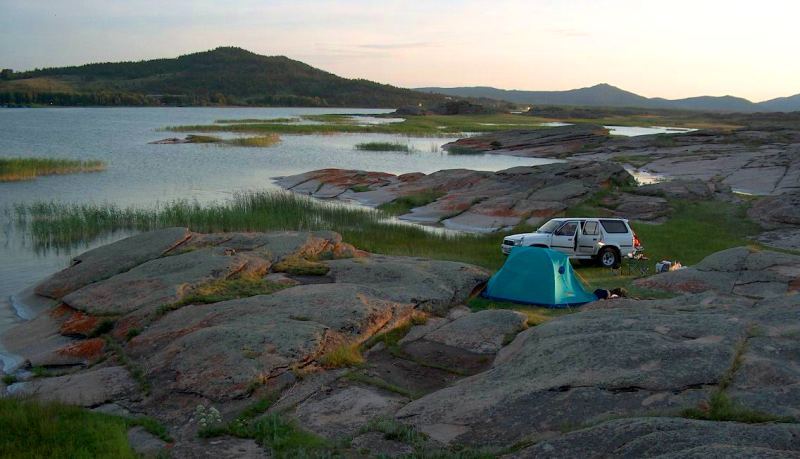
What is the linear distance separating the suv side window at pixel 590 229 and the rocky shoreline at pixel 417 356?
14.2 ft

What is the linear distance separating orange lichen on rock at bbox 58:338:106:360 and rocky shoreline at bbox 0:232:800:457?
43 mm

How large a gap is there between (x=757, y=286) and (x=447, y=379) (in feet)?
33.3

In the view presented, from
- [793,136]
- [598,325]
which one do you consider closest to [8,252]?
[598,325]

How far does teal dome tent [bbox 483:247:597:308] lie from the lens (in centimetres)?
1897

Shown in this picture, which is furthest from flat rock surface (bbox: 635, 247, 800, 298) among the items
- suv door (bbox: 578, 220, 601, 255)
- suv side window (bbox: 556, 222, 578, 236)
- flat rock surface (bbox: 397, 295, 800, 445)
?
flat rock surface (bbox: 397, 295, 800, 445)

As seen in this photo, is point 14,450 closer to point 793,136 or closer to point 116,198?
point 116,198

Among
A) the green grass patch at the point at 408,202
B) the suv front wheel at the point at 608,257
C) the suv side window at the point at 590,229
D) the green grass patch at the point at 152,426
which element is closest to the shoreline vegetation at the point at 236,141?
the green grass patch at the point at 408,202

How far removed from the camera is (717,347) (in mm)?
10891

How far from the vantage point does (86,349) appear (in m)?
15.1

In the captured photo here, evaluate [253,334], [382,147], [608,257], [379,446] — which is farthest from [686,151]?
[379,446]

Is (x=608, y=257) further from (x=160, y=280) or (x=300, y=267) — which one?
(x=160, y=280)

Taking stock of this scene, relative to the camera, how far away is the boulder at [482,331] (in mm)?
14383

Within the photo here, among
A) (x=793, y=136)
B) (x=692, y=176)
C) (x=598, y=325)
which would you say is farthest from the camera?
(x=793, y=136)

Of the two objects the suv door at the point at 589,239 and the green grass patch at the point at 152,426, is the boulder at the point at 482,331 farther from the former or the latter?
the suv door at the point at 589,239
